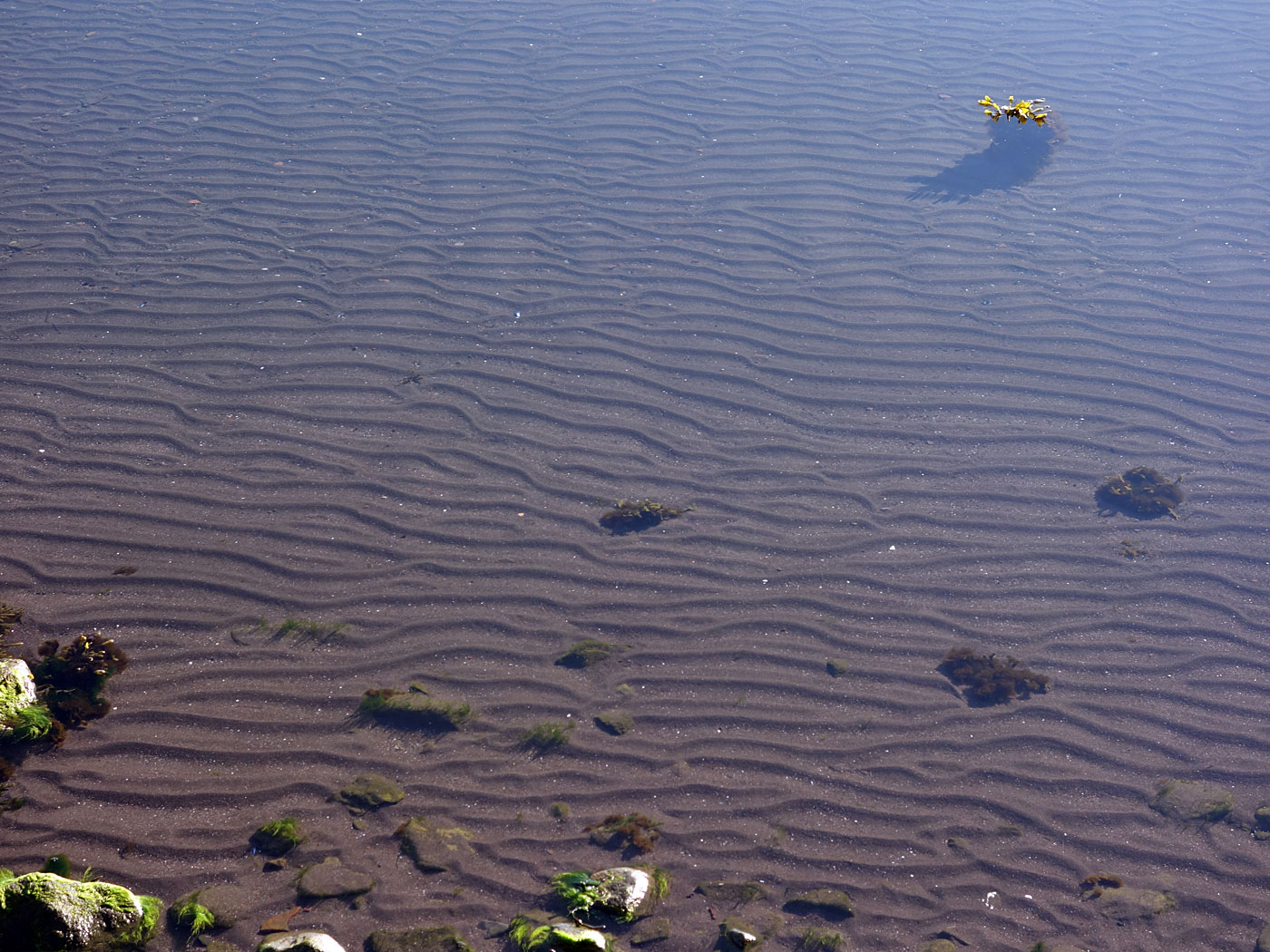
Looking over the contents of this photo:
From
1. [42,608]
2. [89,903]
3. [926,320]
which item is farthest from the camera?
[926,320]

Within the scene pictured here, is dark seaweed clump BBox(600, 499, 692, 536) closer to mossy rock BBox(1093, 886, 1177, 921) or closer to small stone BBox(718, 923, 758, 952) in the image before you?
small stone BBox(718, 923, 758, 952)

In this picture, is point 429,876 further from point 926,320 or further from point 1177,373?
point 1177,373

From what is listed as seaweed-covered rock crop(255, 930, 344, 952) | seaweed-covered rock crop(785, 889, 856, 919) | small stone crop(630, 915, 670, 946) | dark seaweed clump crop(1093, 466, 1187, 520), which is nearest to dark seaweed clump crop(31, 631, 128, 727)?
seaweed-covered rock crop(255, 930, 344, 952)

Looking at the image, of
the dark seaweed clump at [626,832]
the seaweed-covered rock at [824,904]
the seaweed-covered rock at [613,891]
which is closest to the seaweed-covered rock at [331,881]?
the seaweed-covered rock at [613,891]

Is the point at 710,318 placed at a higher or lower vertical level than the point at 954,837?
higher

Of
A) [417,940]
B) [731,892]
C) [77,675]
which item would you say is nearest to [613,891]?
A: [731,892]

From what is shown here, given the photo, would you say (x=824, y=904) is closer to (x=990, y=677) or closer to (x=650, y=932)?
(x=650, y=932)

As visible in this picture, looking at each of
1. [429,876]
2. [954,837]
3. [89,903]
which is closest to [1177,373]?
[954,837]
